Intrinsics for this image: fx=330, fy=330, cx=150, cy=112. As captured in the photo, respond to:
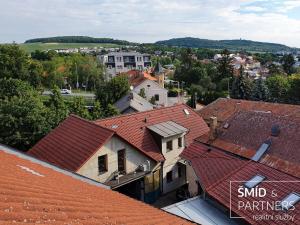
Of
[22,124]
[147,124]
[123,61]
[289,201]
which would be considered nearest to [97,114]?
[22,124]

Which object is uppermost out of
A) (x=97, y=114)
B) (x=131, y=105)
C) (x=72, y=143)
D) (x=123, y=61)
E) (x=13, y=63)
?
(x=13, y=63)

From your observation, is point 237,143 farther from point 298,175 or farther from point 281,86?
point 281,86

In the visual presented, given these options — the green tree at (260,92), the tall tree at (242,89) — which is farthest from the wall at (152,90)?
the green tree at (260,92)

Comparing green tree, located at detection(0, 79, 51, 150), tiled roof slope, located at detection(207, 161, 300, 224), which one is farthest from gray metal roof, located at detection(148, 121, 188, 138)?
green tree, located at detection(0, 79, 51, 150)

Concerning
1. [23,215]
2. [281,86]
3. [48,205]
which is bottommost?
[281,86]

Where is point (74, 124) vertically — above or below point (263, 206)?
above

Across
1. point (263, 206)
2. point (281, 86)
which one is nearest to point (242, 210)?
point (263, 206)

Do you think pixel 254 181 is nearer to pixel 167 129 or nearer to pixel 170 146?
pixel 170 146
